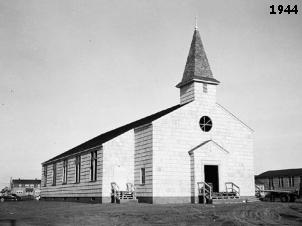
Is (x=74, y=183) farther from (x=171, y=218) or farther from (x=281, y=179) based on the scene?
(x=281, y=179)

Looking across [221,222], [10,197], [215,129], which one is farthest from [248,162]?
[10,197]

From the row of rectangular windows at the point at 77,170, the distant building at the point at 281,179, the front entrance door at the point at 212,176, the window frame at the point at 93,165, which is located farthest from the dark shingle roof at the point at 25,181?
the front entrance door at the point at 212,176

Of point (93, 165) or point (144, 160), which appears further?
point (93, 165)

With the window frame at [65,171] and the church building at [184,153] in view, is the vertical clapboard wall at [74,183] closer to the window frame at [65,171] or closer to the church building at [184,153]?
the church building at [184,153]

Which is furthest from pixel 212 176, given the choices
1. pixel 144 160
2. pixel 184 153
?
pixel 144 160

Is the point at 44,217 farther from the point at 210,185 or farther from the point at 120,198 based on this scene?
the point at 210,185

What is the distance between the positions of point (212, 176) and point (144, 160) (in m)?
6.16

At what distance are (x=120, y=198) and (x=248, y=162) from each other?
457 inches

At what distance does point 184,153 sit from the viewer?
30.9m

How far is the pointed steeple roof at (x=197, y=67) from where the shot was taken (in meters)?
33.5

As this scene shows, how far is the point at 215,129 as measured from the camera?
32875mm

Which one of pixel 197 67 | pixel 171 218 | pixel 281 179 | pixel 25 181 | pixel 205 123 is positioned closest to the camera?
pixel 171 218

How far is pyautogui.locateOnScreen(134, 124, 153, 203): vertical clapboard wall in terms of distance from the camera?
29.9 meters

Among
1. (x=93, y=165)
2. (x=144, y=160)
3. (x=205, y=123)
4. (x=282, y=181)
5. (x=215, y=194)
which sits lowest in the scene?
(x=215, y=194)
